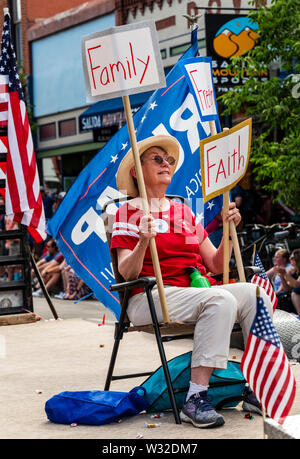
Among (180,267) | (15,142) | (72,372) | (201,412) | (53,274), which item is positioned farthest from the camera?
(53,274)

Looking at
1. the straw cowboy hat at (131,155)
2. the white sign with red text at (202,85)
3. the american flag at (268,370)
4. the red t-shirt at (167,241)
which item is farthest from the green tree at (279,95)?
the american flag at (268,370)

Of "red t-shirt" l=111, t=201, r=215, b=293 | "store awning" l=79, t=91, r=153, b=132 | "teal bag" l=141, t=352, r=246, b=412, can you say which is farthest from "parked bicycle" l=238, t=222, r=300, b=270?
"store awning" l=79, t=91, r=153, b=132

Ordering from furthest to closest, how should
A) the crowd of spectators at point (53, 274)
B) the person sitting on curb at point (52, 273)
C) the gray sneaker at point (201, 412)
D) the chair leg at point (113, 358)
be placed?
the person sitting on curb at point (52, 273) → the crowd of spectators at point (53, 274) → the chair leg at point (113, 358) → the gray sneaker at point (201, 412)

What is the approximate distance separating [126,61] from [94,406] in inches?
77.4

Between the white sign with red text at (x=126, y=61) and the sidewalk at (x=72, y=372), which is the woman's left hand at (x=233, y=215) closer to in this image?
the white sign with red text at (x=126, y=61)

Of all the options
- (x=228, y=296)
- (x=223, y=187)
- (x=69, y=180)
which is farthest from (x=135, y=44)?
(x=69, y=180)

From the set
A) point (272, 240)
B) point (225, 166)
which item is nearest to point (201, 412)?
point (225, 166)

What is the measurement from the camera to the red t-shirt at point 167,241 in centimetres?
464

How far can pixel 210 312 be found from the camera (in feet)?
13.8

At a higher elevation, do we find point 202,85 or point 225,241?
point 202,85

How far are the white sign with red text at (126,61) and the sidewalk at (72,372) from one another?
1.90 meters

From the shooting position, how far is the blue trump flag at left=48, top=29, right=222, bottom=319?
6824 millimetres

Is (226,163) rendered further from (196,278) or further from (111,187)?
(111,187)

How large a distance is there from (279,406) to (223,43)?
10.7m
